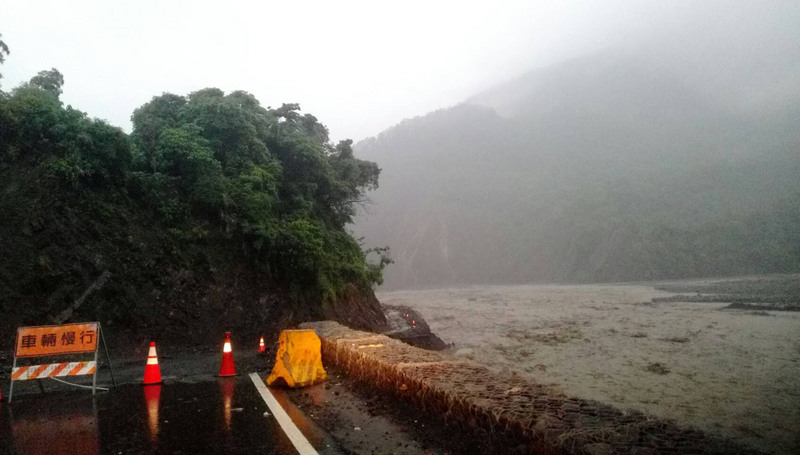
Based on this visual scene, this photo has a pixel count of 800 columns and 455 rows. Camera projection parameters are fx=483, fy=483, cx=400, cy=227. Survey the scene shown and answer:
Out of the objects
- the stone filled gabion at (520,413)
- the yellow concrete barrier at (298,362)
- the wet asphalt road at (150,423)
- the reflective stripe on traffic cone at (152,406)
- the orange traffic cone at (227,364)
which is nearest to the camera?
the stone filled gabion at (520,413)

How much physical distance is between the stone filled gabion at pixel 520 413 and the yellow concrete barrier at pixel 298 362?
1.02 m

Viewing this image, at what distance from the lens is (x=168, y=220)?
1508 cm

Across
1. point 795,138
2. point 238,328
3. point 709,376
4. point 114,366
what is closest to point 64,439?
point 114,366

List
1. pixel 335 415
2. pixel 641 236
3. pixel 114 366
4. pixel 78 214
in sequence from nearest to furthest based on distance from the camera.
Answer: pixel 335 415, pixel 114 366, pixel 78 214, pixel 641 236

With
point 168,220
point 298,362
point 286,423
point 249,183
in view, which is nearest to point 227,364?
point 298,362

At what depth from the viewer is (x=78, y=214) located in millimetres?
13406

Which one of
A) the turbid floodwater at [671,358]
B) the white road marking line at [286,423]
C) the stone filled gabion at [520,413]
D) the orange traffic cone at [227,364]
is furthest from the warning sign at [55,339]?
the turbid floodwater at [671,358]

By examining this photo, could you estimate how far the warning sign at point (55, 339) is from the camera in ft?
24.6

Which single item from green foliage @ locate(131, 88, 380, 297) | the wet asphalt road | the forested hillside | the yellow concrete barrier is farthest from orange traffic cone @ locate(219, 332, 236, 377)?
green foliage @ locate(131, 88, 380, 297)

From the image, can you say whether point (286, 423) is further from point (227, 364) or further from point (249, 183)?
point (249, 183)

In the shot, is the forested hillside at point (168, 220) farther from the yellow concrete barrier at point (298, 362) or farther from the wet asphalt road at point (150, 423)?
the yellow concrete barrier at point (298, 362)

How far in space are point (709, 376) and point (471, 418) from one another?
12278 mm

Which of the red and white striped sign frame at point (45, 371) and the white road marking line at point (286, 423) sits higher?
the red and white striped sign frame at point (45, 371)

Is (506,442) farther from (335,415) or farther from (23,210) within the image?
(23,210)
